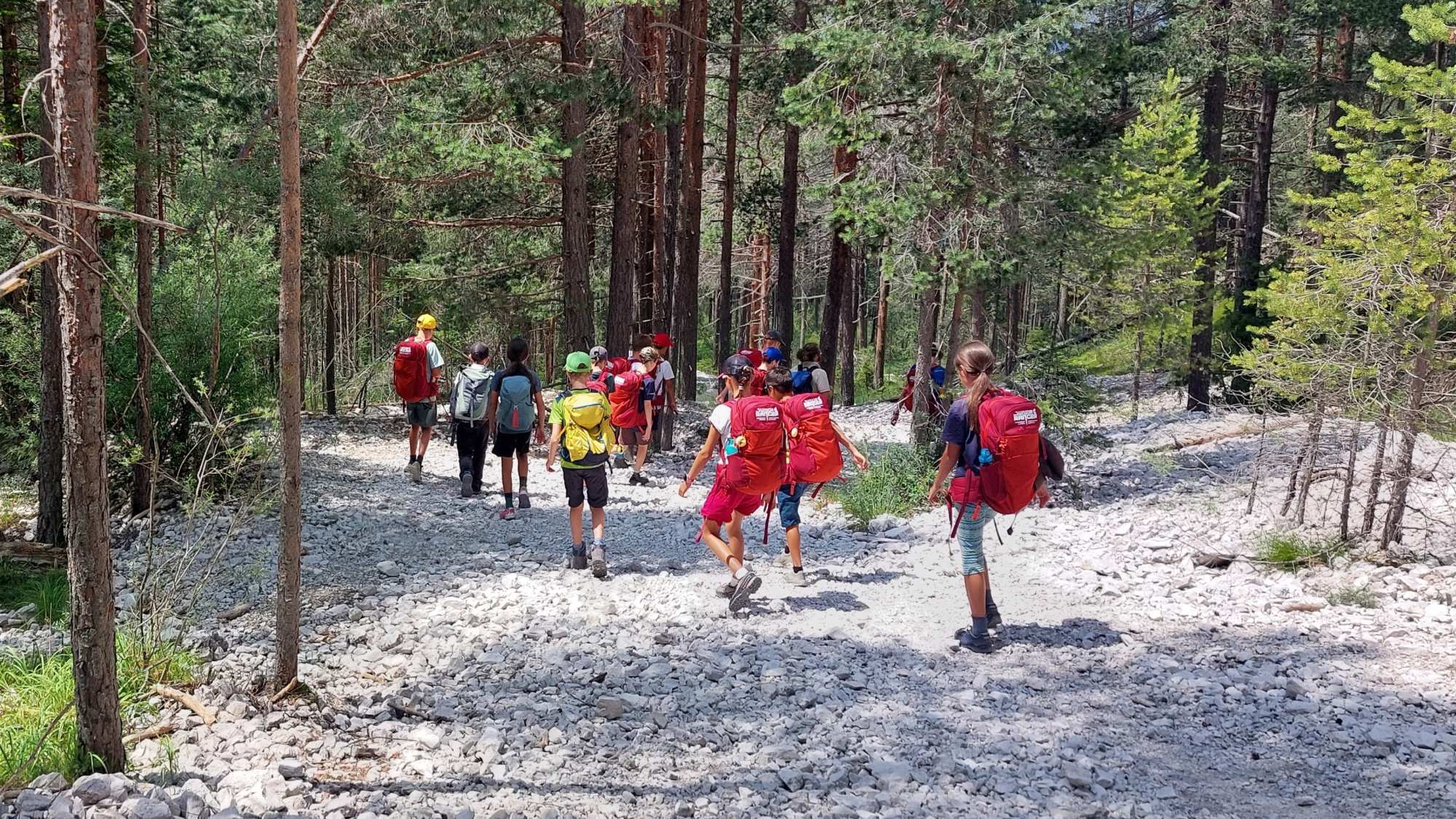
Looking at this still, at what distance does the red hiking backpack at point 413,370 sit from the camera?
12414 mm

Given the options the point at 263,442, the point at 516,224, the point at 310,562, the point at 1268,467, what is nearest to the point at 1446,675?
the point at 1268,467

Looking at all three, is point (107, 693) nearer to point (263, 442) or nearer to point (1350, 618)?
point (263, 442)

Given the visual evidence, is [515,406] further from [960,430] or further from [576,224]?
[960,430]

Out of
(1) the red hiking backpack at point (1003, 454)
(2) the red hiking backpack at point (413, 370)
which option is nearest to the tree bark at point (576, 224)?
(2) the red hiking backpack at point (413, 370)

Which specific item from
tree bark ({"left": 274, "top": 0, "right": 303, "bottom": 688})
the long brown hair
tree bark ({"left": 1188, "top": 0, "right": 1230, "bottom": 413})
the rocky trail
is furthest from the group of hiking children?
tree bark ({"left": 1188, "top": 0, "right": 1230, "bottom": 413})

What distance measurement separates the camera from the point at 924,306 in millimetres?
12656

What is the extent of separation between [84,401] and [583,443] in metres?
4.63

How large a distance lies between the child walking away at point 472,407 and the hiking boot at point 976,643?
6.11m

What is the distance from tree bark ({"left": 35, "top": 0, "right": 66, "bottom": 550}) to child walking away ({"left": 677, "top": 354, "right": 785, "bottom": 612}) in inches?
Answer: 206

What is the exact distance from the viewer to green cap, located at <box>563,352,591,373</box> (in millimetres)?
8767

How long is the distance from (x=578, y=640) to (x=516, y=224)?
995cm

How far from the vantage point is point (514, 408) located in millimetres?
10789

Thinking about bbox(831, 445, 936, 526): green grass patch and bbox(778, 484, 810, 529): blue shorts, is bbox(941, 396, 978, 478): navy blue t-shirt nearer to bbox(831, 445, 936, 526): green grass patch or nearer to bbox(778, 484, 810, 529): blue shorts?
bbox(778, 484, 810, 529): blue shorts

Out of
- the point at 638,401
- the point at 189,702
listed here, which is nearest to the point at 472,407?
the point at 638,401
